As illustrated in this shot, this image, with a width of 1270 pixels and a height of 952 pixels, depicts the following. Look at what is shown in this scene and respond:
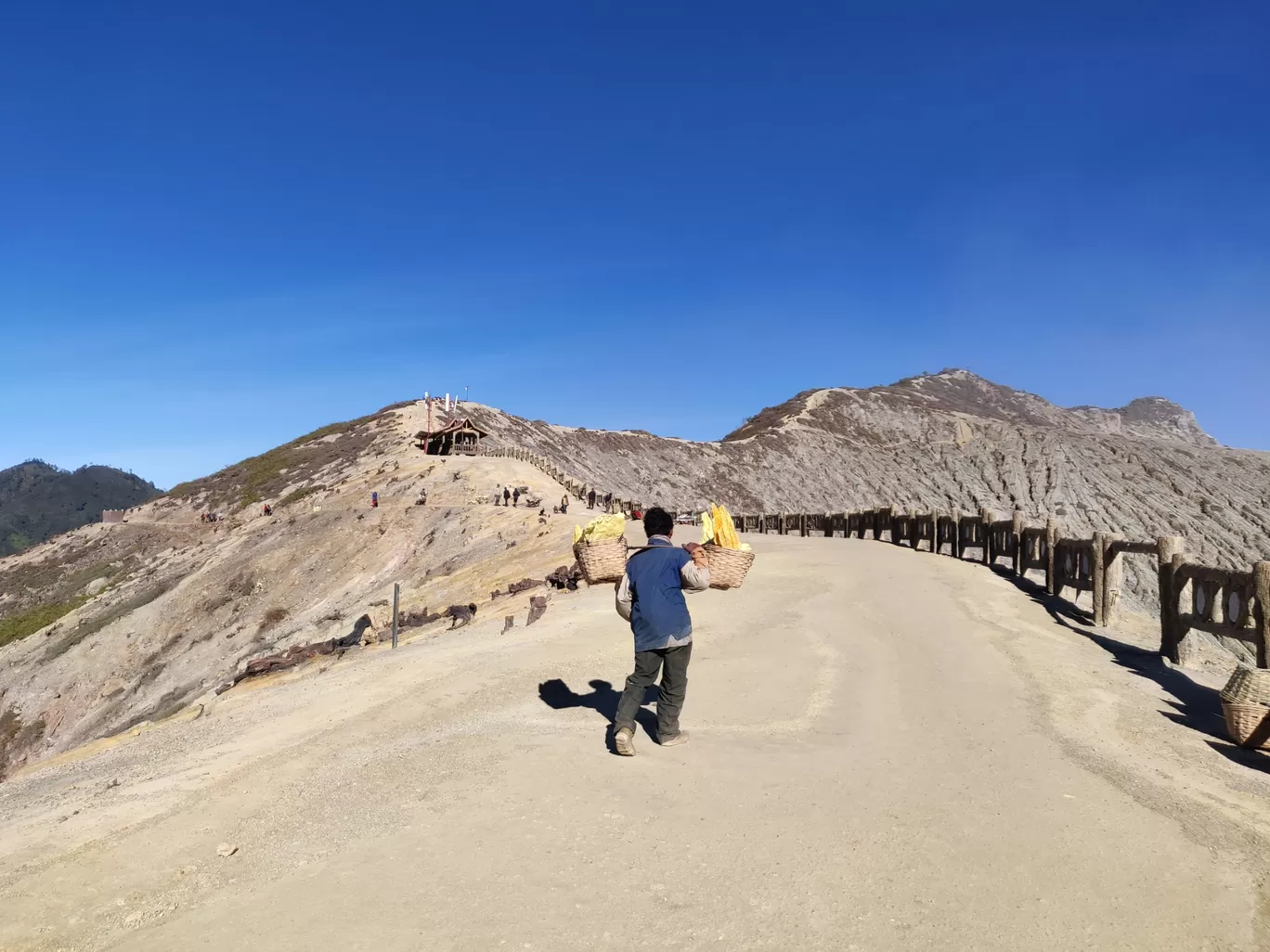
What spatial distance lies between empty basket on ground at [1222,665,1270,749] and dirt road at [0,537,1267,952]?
29 centimetres

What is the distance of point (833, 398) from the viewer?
4011 inches

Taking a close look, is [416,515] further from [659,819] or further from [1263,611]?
[659,819]

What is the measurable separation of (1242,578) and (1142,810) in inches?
211

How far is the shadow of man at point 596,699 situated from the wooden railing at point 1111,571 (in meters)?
6.70

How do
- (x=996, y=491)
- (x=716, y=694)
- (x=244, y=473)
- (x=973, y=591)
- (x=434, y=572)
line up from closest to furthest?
(x=716, y=694)
(x=973, y=591)
(x=434, y=572)
(x=244, y=473)
(x=996, y=491)

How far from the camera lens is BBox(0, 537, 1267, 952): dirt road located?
4.16 meters

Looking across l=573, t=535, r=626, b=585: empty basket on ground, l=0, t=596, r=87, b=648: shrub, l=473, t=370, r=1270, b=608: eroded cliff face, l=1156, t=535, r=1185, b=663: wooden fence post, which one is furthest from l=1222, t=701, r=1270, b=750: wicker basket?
l=473, t=370, r=1270, b=608: eroded cliff face

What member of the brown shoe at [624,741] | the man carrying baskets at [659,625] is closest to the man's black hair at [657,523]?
the man carrying baskets at [659,625]

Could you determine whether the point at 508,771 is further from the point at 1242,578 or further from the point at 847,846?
the point at 1242,578

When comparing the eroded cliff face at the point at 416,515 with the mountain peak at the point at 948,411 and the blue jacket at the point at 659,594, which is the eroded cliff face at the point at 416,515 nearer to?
the mountain peak at the point at 948,411

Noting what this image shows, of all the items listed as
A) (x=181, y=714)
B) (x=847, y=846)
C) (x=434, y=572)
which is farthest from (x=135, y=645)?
(x=847, y=846)

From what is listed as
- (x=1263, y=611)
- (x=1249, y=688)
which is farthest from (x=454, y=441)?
(x=1249, y=688)

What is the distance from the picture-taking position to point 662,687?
703 centimetres

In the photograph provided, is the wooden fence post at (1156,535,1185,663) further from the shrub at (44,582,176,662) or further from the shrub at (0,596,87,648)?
the shrub at (0,596,87,648)
